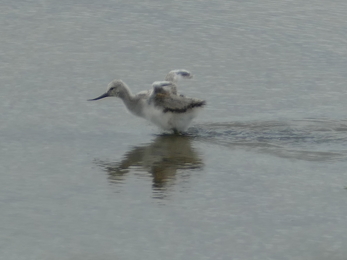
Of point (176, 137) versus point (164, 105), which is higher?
point (164, 105)

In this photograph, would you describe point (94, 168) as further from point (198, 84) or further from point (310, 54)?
point (310, 54)

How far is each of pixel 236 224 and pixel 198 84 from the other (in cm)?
455

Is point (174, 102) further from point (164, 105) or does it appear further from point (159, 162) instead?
point (159, 162)

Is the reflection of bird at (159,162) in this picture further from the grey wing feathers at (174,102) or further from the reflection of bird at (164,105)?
the grey wing feathers at (174,102)

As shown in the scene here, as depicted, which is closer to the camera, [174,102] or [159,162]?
[159,162]

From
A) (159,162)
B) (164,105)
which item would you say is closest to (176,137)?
(164,105)

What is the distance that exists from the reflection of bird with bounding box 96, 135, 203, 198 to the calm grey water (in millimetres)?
22

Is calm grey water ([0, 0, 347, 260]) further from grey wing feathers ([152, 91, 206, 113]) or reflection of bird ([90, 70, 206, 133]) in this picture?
grey wing feathers ([152, 91, 206, 113])

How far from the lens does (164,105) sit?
9820 mm

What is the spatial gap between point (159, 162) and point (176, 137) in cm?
119

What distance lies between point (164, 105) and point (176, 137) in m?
0.39

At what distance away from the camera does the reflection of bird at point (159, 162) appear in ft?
26.9

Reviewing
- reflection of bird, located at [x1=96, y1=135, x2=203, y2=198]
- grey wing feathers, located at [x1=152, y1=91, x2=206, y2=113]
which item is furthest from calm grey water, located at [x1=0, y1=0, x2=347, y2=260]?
grey wing feathers, located at [x1=152, y1=91, x2=206, y2=113]

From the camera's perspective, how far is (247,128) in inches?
383
